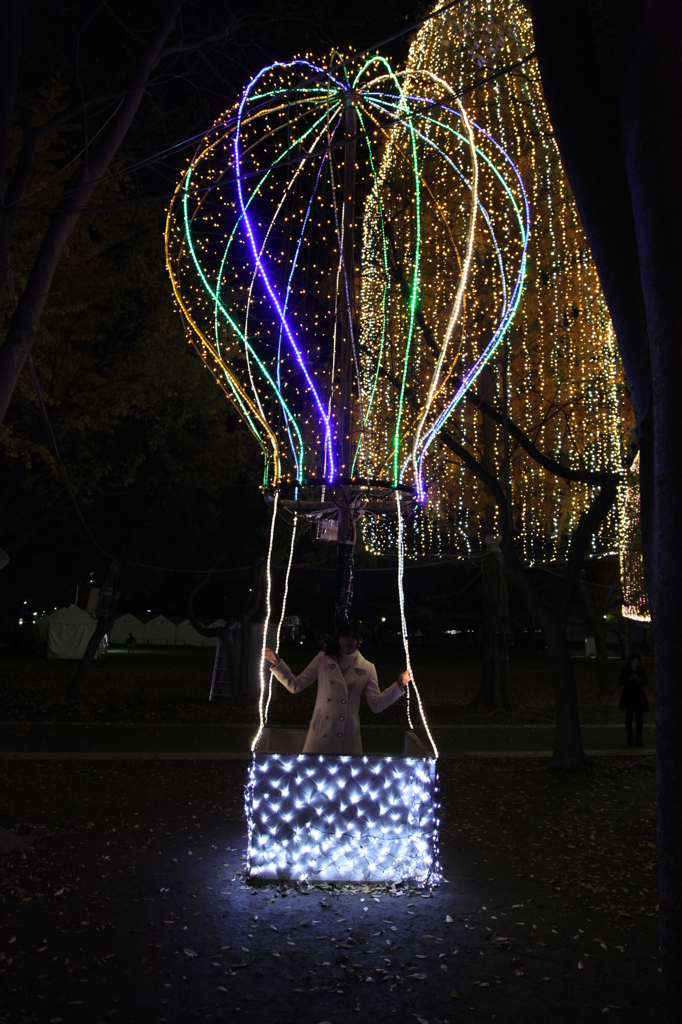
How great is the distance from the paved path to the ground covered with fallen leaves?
3476mm

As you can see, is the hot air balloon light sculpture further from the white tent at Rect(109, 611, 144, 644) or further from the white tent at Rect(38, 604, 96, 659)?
the white tent at Rect(109, 611, 144, 644)

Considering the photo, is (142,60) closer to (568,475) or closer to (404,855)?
(568,475)

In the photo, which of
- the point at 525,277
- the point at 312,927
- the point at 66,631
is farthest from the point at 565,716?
the point at 66,631

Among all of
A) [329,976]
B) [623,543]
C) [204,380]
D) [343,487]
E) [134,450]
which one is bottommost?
[329,976]

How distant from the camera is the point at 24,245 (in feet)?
37.7

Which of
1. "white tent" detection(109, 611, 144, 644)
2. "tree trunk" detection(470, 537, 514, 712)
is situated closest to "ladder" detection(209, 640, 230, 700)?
"tree trunk" detection(470, 537, 514, 712)

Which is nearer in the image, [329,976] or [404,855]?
[329,976]

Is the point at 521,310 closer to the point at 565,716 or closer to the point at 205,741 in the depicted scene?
the point at 565,716

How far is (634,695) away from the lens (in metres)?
13.8

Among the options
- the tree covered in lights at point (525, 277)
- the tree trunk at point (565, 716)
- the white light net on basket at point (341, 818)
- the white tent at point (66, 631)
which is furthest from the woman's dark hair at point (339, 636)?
the white tent at point (66, 631)

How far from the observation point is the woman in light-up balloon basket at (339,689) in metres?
6.90

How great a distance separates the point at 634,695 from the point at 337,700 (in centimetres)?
855

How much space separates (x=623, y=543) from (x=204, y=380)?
899 cm

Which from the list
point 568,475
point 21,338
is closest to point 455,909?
point 21,338
